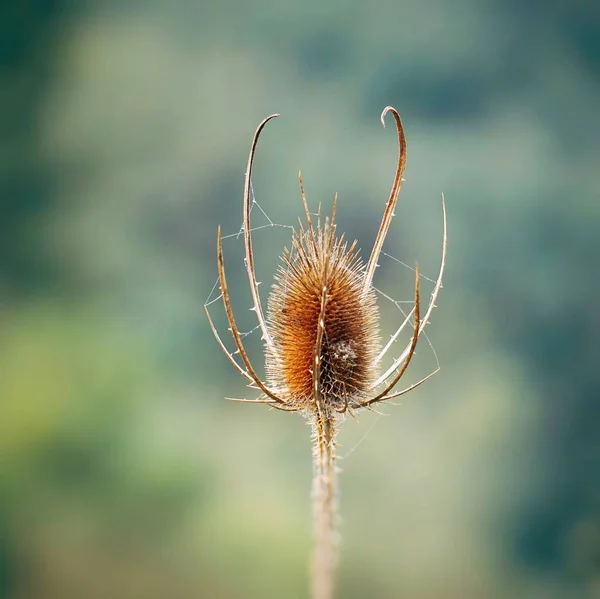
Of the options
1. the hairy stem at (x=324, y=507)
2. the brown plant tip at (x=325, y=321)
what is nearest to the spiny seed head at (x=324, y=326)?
the brown plant tip at (x=325, y=321)

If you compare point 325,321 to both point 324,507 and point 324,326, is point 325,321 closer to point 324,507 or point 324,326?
point 324,326

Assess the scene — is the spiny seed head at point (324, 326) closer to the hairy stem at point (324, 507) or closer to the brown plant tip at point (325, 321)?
the brown plant tip at point (325, 321)

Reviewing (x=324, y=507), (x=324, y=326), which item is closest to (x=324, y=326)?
(x=324, y=326)

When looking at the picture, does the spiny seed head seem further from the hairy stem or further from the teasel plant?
the hairy stem

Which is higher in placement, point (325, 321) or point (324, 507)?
point (325, 321)

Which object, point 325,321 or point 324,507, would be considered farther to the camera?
point 325,321

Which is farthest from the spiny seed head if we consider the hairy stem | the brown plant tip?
the hairy stem
